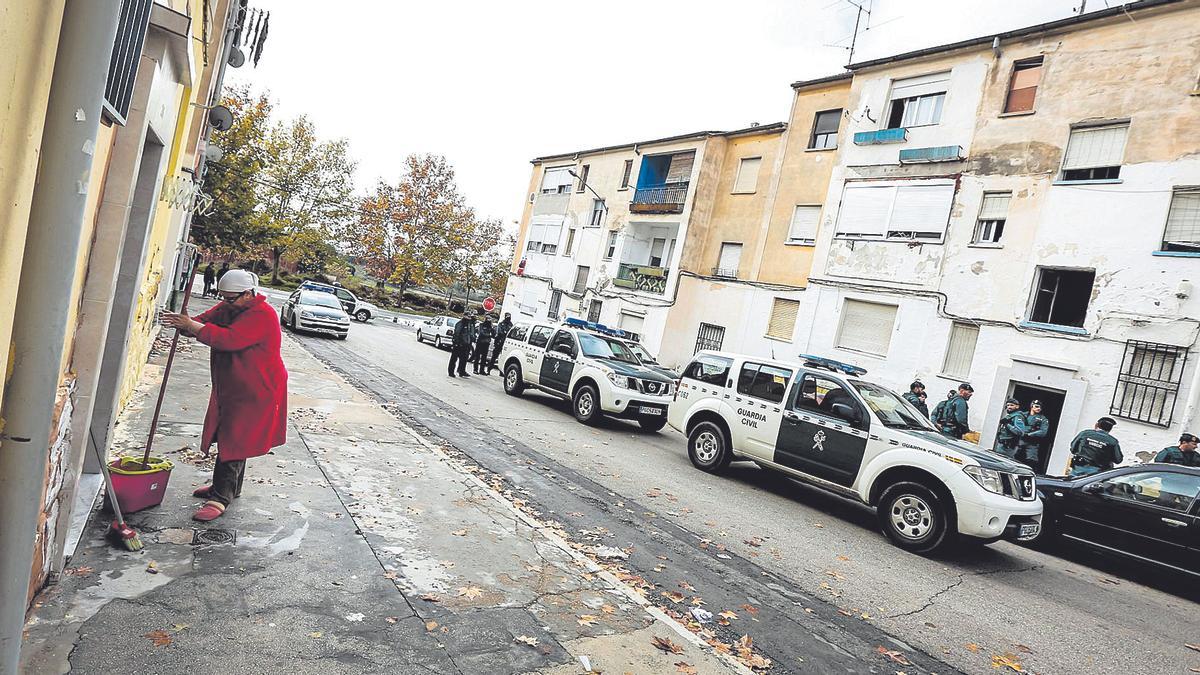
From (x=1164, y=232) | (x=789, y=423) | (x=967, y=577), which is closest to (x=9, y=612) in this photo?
(x=967, y=577)

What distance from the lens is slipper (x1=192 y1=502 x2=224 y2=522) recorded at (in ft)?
15.0

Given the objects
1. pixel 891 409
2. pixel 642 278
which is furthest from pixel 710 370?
pixel 642 278

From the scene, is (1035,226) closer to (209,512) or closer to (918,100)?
(918,100)

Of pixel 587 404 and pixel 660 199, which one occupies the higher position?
pixel 660 199

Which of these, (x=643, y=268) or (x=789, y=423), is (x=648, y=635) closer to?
(x=789, y=423)

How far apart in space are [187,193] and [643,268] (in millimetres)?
22936

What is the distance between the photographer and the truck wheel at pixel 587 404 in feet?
40.2

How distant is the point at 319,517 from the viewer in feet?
16.6

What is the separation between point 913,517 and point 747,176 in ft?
65.2

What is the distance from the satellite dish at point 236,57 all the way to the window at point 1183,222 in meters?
18.6

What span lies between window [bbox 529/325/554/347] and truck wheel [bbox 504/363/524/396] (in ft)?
2.24

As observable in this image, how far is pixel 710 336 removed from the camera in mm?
24672

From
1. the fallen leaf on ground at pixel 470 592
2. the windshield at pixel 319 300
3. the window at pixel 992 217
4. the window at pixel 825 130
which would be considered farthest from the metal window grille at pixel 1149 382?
the windshield at pixel 319 300

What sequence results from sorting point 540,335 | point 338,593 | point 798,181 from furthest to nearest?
1. point 798,181
2. point 540,335
3. point 338,593
